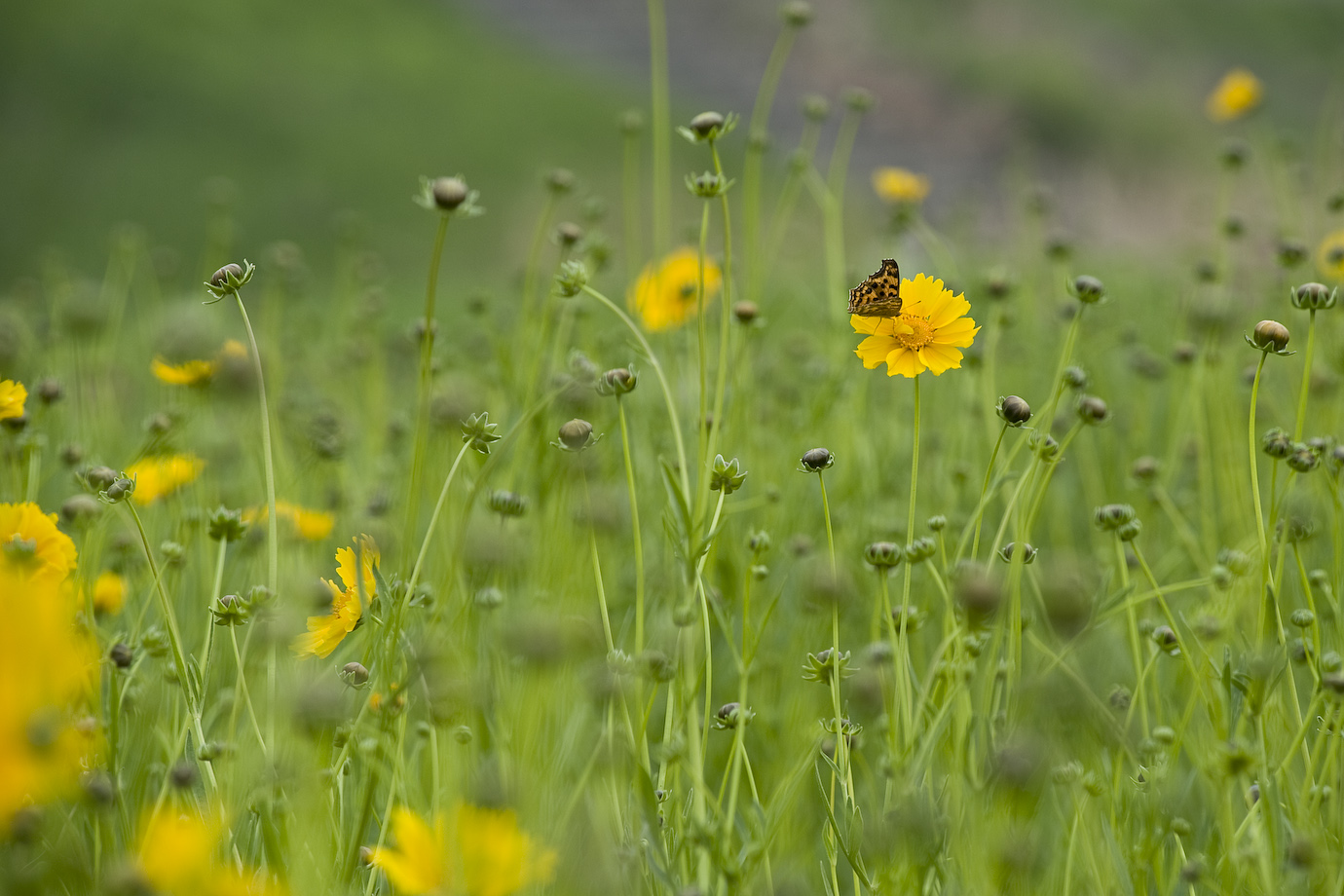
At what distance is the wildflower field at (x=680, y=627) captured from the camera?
62 cm

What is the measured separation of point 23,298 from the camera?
2588mm

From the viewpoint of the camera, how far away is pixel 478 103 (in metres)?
9.22

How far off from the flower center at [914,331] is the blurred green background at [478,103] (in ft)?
13.9

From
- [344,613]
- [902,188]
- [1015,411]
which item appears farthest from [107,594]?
[902,188]

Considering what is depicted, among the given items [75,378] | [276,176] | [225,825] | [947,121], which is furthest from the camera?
[947,121]

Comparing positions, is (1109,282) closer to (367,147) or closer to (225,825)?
(225,825)

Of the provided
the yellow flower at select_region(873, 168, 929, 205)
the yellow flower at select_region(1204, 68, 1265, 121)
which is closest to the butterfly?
the yellow flower at select_region(873, 168, 929, 205)

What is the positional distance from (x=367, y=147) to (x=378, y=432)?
285 inches

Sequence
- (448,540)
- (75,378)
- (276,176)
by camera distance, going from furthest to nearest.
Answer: (276,176) → (75,378) → (448,540)

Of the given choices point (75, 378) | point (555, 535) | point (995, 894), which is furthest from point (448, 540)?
point (75, 378)

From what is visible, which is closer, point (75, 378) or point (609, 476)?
point (609, 476)

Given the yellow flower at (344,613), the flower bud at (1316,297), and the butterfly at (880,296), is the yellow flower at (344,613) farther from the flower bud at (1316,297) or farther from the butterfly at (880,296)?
the flower bud at (1316,297)

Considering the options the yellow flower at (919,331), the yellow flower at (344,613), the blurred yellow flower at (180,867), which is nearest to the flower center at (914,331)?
the yellow flower at (919,331)

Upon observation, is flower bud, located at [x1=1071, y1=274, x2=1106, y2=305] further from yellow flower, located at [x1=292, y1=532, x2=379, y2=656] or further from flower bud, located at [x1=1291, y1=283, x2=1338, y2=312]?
yellow flower, located at [x1=292, y1=532, x2=379, y2=656]
